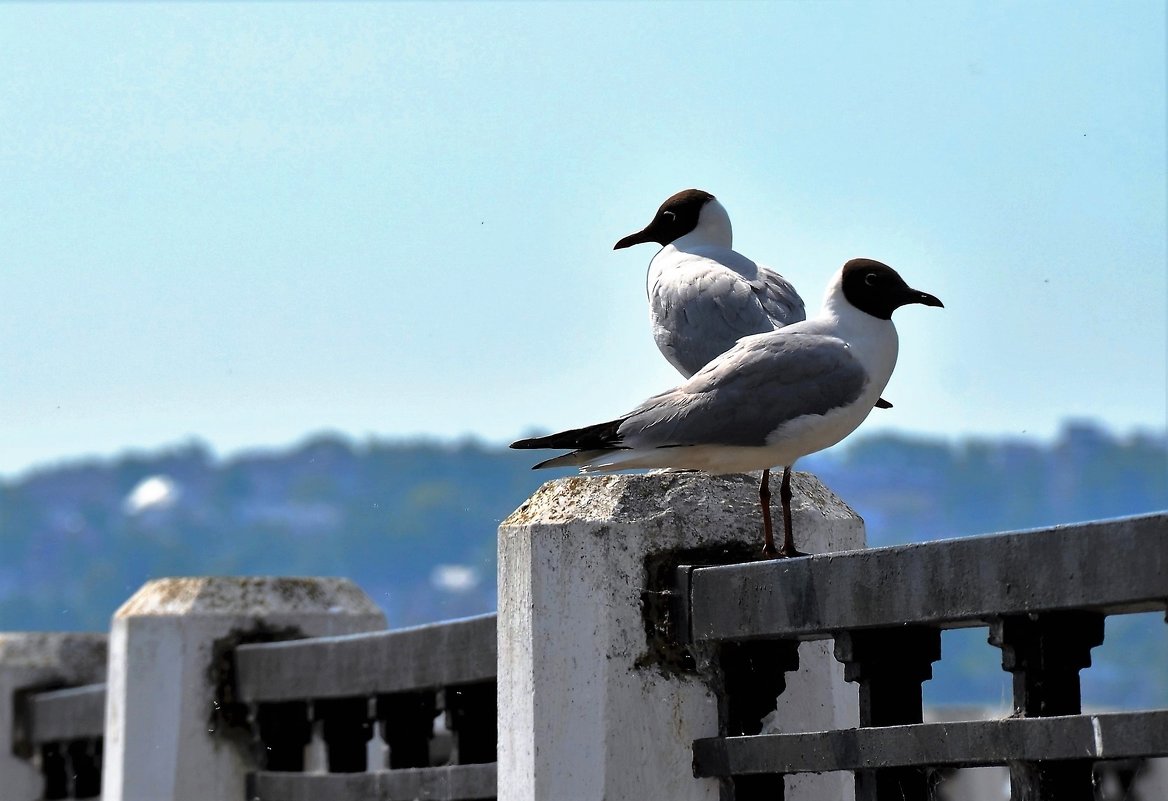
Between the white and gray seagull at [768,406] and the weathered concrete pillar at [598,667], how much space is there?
0.71ft

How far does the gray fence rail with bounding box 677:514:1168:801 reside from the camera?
12.9 ft

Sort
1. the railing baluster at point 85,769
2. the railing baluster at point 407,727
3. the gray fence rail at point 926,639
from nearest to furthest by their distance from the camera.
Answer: the gray fence rail at point 926,639, the railing baluster at point 407,727, the railing baluster at point 85,769

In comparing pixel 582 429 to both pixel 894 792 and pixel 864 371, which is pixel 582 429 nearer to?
pixel 864 371

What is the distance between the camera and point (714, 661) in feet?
16.9

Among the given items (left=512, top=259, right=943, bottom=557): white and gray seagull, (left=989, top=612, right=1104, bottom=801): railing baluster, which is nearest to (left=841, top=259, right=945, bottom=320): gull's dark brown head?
(left=512, top=259, right=943, bottom=557): white and gray seagull

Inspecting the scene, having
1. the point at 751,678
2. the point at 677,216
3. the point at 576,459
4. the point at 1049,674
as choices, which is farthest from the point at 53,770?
the point at 1049,674

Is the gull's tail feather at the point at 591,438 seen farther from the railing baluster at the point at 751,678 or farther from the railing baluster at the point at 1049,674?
the railing baluster at the point at 1049,674

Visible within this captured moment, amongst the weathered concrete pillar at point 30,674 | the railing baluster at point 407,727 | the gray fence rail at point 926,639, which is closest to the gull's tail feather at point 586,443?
the gray fence rail at point 926,639

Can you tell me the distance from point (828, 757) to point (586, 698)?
70 centimetres

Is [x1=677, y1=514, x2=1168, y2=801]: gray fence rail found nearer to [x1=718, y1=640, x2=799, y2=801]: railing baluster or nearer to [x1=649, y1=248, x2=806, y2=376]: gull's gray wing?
[x1=718, y1=640, x2=799, y2=801]: railing baluster

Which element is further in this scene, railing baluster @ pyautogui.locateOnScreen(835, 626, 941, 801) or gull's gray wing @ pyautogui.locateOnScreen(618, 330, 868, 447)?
gull's gray wing @ pyautogui.locateOnScreen(618, 330, 868, 447)

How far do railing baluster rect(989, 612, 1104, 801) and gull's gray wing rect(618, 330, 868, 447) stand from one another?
1.40 meters

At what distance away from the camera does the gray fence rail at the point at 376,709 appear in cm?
597

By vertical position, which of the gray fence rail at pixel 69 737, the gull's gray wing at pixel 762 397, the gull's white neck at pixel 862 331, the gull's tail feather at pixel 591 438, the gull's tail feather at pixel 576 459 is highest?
the gull's white neck at pixel 862 331
